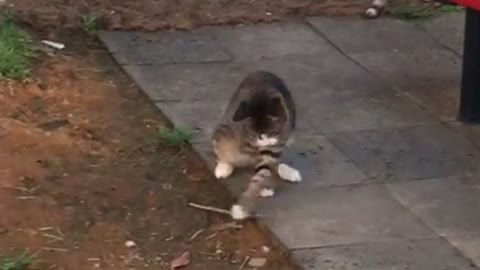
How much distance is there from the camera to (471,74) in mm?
6648

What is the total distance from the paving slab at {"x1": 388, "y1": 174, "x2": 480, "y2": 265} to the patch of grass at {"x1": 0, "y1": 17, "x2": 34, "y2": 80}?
225 cm

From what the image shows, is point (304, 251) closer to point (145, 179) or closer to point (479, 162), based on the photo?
point (145, 179)

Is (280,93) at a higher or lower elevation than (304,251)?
higher

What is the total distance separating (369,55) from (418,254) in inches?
108

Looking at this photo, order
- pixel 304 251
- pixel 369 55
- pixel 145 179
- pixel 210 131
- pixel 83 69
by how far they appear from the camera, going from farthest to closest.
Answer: pixel 369 55, pixel 83 69, pixel 210 131, pixel 145 179, pixel 304 251

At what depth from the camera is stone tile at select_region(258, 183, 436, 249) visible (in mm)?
5348

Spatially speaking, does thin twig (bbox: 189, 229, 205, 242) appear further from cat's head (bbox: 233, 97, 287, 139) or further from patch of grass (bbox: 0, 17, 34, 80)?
patch of grass (bbox: 0, 17, 34, 80)

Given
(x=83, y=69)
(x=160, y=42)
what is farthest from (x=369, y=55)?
(x=83, y=69)

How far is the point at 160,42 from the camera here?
25.9ft

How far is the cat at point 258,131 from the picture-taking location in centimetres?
540

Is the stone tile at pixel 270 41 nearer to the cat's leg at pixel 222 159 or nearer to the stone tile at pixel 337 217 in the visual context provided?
the cat's leg at pixel 222 159

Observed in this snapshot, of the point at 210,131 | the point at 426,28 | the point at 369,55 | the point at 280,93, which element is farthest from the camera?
the point at 426,28

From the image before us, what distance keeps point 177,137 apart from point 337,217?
109 cm

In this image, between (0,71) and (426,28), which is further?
(426,28)
